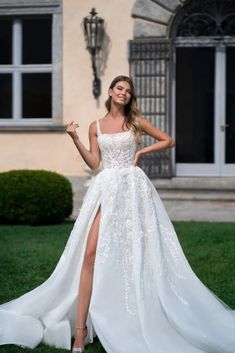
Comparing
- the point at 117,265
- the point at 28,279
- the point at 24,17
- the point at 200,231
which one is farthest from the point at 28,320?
the point at 24,17

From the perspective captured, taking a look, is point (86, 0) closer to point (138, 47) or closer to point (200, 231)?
point (138, 47)

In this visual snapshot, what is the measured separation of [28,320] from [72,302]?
302mm

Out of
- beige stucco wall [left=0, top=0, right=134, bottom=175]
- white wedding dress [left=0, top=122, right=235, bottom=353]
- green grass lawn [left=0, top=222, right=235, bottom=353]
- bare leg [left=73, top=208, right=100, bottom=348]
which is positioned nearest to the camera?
white wedding dress [left=0, top=122, right=235, bottom=353]

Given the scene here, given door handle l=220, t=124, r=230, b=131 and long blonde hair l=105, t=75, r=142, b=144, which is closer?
long blonde hair l=105, t=75, r=142, b=144

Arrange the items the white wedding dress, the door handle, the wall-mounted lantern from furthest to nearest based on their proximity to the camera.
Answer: the door handle < the wall-mounted lantern < the white wedding dress

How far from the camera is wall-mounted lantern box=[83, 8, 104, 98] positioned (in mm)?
11648

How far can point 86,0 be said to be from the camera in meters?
11.9

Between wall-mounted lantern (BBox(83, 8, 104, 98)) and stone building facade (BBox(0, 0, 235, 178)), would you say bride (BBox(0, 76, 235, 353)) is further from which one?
wall-mounted lantern (BBox(83, 8, 104, 98))

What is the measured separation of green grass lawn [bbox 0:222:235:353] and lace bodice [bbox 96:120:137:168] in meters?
1.18

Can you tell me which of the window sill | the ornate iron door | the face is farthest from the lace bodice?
the window sill

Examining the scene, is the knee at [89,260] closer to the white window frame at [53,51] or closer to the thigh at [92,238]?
the thigh at [92,238]

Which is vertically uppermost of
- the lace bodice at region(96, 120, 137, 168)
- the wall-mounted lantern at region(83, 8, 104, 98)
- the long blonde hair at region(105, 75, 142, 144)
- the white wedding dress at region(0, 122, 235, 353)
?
the wall-mounted lantern at region(83, 8, 104, 98)

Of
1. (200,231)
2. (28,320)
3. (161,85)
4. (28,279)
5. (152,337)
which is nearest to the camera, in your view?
(152,337)

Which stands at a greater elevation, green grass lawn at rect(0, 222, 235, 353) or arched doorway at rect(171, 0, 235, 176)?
arched doorway at rect(171, 0, 235, 176)
